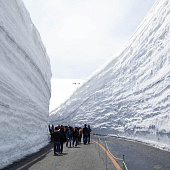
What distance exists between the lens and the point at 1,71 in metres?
8.83

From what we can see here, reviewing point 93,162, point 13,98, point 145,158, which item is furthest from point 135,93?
point 93,162

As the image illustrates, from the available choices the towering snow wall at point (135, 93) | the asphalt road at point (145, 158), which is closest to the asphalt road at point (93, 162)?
the asphalt road at point (145, 158)

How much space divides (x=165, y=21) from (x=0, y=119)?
19818 millimetres

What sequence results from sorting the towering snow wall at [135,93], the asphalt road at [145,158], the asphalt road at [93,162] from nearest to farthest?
the asphalt road at [145,158], the asphalt road at [93,162], the towering snow wall at [135,93]

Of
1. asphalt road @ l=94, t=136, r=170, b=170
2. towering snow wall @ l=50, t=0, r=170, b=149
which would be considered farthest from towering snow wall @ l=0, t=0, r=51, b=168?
towering snow wall @ l=50, t=0, r=170, b=149

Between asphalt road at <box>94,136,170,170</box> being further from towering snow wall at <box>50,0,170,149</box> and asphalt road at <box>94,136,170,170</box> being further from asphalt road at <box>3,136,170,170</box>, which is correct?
towering snow wall at <box>50,0,170,149</box>

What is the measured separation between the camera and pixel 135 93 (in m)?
22.4

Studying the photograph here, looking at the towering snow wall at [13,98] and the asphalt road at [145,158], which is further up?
the towering snow wall at [13,98]

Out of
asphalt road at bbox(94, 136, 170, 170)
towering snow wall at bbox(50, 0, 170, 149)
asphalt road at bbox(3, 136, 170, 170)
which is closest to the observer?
asphalt road at bbox(94, 136, 170, 170)

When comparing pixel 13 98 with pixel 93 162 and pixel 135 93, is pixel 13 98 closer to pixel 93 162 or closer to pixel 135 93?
pixel 93 162

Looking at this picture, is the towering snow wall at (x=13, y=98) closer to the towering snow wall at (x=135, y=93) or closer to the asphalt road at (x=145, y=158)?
the asphalt road at (x=145, y=158)

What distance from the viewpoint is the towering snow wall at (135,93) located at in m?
15.5

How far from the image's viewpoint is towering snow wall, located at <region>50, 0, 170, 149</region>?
15.5 meters

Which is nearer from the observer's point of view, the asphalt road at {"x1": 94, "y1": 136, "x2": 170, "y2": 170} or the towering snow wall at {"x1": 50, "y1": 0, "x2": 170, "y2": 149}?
the asphalt road at {"x1": 94, "y1": 136, "x2": 170, "y2": 170}
